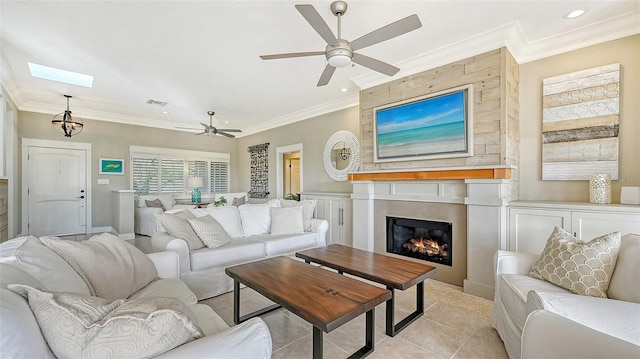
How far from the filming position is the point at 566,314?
127 centimetres

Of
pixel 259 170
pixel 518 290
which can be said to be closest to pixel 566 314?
pixel 518 290

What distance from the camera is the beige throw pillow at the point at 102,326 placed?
2.69ft

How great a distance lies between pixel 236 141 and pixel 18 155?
446 centimetres

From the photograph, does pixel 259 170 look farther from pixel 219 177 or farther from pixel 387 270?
pixel 387 270

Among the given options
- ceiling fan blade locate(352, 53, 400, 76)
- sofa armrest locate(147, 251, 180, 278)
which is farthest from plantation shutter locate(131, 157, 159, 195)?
ceiling fan blade locate(352, 53, 400, 76)

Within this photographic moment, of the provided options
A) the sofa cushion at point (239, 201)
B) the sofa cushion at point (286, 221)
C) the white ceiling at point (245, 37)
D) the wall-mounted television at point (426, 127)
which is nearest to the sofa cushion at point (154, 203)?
the sofa cushion at point (239, 201)

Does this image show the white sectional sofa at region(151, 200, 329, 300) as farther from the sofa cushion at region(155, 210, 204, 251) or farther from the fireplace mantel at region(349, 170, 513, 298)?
the fireplace mantel at region(349, 170, 513, 298)

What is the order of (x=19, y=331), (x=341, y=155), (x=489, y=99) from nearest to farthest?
(x=19, y=331) → (x=489, y=99) → (x=341, y=155)

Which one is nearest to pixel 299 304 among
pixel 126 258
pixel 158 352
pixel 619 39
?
pixel 158 352

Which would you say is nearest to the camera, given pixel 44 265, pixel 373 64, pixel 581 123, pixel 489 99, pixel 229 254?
pixel 44 265

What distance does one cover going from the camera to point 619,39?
8.48 feet

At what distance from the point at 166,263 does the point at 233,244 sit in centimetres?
103

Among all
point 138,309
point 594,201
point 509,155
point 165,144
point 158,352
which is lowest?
point 158,352

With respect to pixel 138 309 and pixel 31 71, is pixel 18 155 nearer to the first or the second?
pixel 31 71
